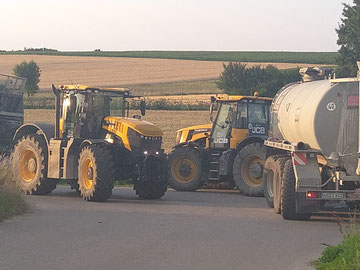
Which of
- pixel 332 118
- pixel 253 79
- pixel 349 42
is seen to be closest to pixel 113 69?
pixel 253 79

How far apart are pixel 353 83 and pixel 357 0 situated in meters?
52.0

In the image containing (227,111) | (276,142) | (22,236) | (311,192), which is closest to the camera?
(22,236)

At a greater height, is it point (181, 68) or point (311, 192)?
point (181, 68)

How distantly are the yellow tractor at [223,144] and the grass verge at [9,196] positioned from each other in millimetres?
7925

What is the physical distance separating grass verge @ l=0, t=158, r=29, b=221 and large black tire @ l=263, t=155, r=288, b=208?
5.57 m

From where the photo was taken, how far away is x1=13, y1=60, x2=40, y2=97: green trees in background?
68950 millimetres

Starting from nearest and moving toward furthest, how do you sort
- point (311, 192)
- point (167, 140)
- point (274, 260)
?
point (274, 260)
point (311, 192)
point (167, 140)

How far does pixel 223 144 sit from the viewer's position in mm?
25562

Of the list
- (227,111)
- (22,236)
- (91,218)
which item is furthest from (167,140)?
(22,236)

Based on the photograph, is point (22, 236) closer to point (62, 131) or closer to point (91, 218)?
point (91, 218)

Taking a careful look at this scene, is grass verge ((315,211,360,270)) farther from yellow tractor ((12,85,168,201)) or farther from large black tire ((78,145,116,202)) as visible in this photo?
yellow tractor ((12,85,168,201))

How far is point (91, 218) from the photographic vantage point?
16.9 metres

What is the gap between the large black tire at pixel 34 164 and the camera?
2234cm

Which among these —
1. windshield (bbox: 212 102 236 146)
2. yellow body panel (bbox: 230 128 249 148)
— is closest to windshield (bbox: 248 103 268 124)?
yellow body panel (bbox: 230 128 249 148)
